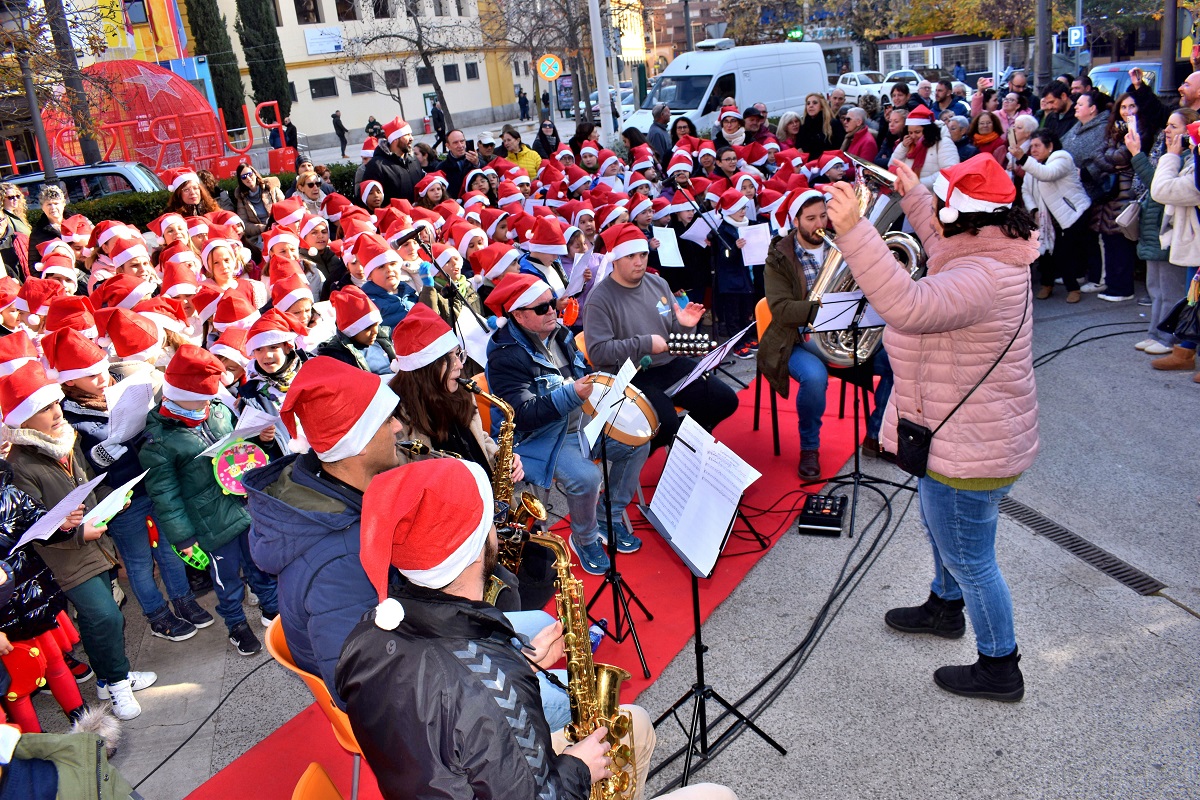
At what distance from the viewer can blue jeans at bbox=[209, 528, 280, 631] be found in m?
4.98

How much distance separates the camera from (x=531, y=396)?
17.0 feet

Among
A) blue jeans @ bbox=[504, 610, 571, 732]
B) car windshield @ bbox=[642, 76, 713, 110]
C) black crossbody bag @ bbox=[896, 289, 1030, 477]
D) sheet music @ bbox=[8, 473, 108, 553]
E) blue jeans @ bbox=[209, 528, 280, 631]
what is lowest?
blue jeans @ bbox=[209, 528, 280, 631]

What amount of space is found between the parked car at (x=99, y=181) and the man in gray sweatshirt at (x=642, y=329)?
383 inches

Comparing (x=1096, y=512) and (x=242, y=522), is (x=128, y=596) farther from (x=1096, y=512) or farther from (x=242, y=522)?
(x=1096, y=512)

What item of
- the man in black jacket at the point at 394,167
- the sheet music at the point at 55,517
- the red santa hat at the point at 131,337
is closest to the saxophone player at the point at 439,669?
the sheet music at the point at 55,517

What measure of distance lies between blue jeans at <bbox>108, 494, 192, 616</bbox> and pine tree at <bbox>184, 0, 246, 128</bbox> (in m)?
33.6

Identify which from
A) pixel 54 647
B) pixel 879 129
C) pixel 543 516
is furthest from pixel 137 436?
pixel 879 129

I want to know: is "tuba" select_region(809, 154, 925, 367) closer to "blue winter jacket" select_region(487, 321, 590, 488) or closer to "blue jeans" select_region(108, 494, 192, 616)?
"blue winter jacket" select_region(487, 321, 590, 488)

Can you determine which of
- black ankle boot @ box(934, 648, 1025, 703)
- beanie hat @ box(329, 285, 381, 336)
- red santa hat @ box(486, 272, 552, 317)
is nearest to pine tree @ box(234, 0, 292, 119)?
beanie hat @ box(329, 285, 381, 336)

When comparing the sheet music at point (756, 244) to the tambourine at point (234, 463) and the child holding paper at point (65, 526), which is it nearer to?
the tambourine at point (234, 463)

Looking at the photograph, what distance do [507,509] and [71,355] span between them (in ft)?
7.90

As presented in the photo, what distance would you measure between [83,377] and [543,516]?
274 cm

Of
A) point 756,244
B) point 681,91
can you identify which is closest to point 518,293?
point 756,244

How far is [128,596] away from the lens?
19.7 feet
